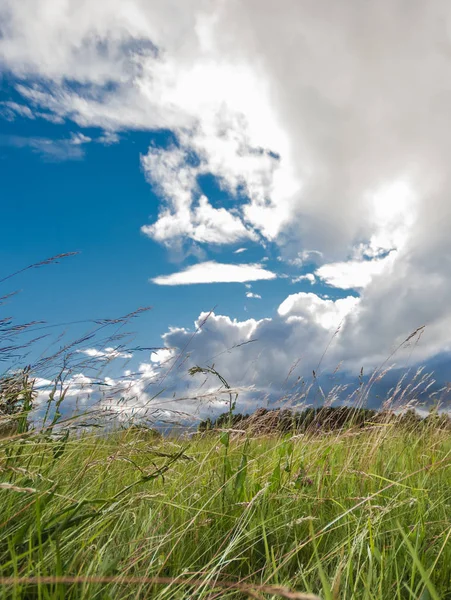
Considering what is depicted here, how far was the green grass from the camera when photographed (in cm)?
145

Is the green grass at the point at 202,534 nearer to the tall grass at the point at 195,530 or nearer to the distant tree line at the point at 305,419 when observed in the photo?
the tall grass at the point at 195,530

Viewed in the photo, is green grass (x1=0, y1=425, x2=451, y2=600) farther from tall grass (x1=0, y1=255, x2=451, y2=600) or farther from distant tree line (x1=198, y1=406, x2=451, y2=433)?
distant tree line (x1=198, y1=406, x2=451, y2=433)

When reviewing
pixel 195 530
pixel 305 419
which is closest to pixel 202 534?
pixel 195 530

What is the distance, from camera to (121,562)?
1688 millimetres

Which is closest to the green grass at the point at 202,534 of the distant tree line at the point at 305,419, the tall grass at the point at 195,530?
the tall grass at the point at 195,530

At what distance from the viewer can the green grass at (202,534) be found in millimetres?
1449

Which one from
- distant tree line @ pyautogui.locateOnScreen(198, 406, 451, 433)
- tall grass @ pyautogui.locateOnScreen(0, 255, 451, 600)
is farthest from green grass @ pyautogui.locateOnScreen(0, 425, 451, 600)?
distant tree line @ pyautogui.locateOnScreen(198, 406, 451, 433)

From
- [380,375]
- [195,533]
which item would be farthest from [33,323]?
[380,375]

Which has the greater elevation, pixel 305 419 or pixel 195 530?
pixel 305 419

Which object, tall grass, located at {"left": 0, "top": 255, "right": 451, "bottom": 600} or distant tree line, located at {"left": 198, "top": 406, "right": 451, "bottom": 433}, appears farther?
distant tree line, located at {"left": 198, "top": 406, "right": 451, "bottom": 433}

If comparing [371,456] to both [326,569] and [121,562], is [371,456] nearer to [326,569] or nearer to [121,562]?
[326,569]

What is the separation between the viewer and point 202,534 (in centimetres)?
206

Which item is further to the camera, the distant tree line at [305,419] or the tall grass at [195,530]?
the distant tree line at [305,419]

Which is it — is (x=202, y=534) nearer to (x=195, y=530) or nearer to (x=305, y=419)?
(x=195, y=530)
